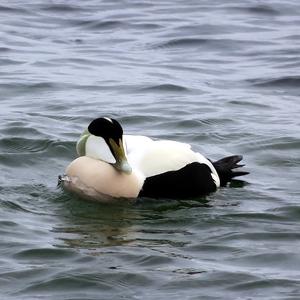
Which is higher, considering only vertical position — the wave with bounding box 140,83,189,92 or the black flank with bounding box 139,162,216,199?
the black flank with bounding box 139,162,216,199

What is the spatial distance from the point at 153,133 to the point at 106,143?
230 centimetres

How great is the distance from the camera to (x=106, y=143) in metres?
8.52

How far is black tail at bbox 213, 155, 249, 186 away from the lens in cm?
897

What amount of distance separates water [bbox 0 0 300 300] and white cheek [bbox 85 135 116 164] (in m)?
0.34

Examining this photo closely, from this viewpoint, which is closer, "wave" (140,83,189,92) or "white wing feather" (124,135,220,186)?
"white wing feather" (124,135,220,186)

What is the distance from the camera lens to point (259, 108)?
11.7 meters

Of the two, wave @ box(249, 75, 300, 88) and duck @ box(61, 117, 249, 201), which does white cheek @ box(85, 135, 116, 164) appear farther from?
wave @ box(249, 75, 300, 88)

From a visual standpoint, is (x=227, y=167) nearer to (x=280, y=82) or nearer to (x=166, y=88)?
(x=166, y=88)

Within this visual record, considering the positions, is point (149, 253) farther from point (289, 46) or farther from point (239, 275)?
point (289, 46)

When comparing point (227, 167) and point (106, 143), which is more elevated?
point (106, 143)

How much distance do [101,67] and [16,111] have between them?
247cm

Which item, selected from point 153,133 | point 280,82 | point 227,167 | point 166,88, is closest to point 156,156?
point 227,167

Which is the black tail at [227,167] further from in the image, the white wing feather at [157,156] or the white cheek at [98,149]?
the white cheek at [98,149]

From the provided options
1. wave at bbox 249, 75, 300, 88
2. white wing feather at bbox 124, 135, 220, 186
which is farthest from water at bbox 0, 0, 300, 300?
white wing feather at bbox 124, 135, 220, 186
